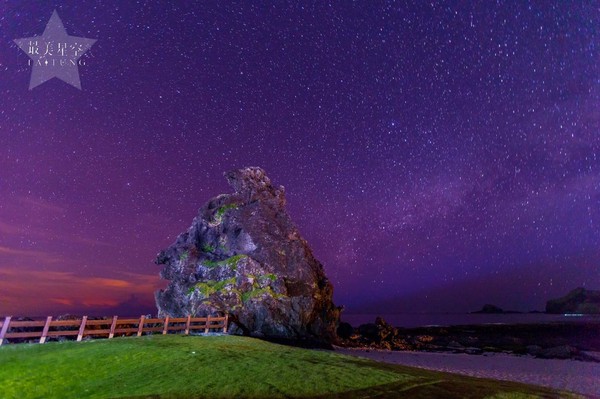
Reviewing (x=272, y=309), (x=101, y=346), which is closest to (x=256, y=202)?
(x=272, y=309)

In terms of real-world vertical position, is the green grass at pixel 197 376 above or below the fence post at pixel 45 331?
below

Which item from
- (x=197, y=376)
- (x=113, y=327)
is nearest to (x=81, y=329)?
(x=113, y=327)

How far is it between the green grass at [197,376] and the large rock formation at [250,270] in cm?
3116

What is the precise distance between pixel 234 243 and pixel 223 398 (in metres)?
50.1

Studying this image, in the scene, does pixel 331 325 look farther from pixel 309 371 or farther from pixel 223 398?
pixel 223 398

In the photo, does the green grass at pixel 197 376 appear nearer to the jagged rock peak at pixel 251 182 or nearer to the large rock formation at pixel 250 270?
the large rock formation at pixel 250 270

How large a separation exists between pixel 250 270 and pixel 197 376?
41.7 m

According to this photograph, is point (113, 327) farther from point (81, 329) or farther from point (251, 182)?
point (251, 182)

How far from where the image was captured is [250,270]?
56.3 meters

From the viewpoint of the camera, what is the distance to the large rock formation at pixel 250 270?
51.6m

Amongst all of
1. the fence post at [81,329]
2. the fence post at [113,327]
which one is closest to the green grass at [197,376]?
the fence post at [81,329]

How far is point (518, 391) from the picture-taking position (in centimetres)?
1648

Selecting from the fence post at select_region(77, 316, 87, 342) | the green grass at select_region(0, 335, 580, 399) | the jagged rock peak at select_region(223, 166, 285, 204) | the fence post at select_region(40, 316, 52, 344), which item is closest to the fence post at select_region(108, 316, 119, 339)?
the fence post at select_region(77, 316, 87, 342)

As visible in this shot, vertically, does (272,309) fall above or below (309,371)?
above
